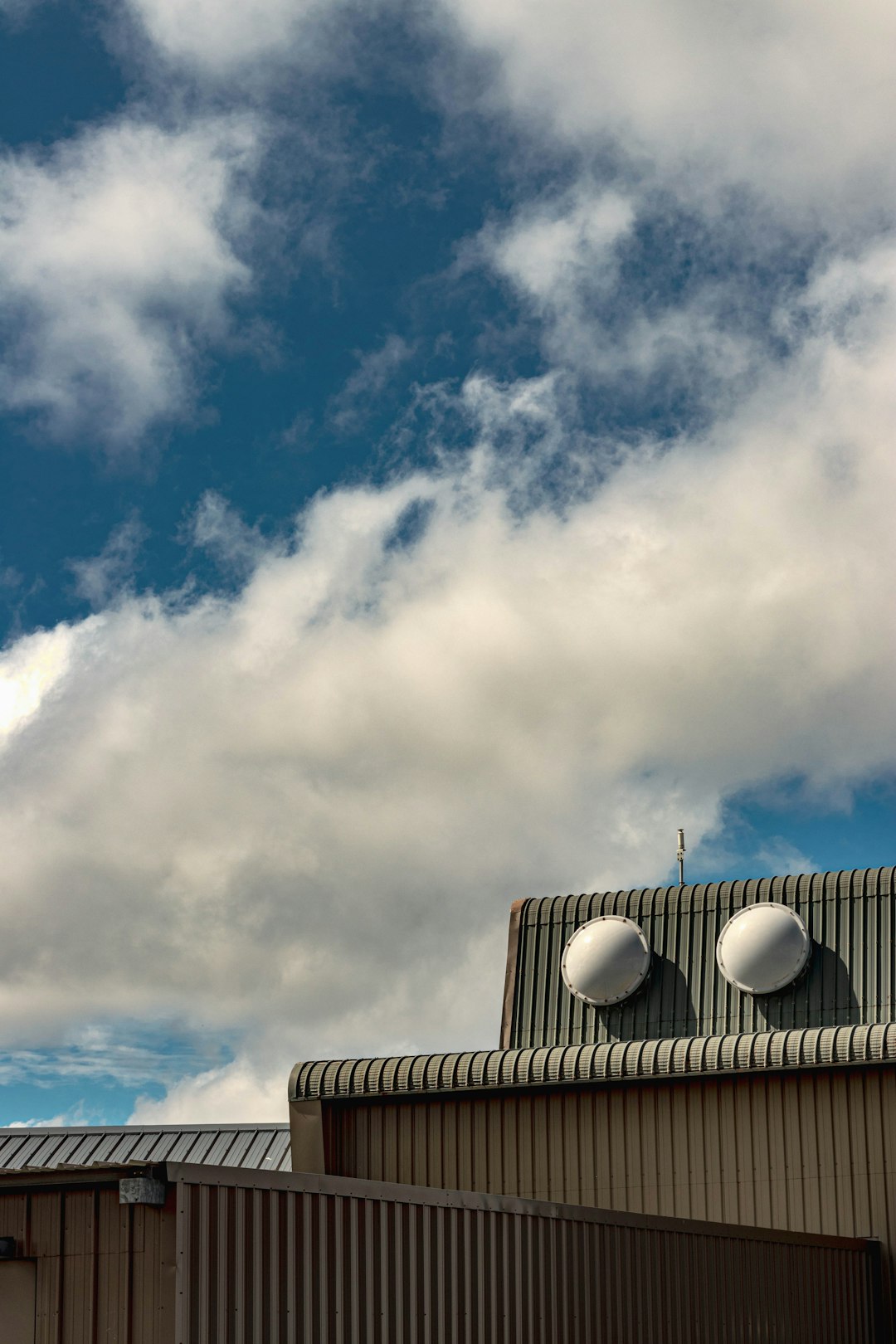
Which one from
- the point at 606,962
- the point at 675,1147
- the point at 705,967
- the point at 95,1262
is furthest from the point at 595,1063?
the point at 95,1262

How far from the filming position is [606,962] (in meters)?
29.5

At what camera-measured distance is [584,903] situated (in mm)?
31609

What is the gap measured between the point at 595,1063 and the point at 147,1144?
19561mm

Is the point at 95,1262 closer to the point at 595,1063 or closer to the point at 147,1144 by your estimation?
the point at 595,1063

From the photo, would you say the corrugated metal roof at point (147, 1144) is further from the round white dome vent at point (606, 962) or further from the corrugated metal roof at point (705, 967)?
the round white dome vent at point (606, 962)

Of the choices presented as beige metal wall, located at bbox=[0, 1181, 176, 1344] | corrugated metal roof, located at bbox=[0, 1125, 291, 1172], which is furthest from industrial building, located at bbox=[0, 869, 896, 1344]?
corrugated metal roof, located at bbox=[0, 1125, 291, 1172]

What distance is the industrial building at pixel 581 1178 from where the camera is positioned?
42.3 feet

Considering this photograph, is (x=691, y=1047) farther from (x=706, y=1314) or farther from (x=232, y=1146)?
(x=232, y=1146)

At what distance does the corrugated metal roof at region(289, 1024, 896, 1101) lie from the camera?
24875 millimetres

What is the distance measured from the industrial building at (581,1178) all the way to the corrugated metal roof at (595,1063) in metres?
0.04

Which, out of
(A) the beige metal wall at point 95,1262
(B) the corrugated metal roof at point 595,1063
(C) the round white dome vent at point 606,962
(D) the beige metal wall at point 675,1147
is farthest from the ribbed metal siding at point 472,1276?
(C) the round white dome vent at point 606,962

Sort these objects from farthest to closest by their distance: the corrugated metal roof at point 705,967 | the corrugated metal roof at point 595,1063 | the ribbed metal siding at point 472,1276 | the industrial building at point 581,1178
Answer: the corrugated metal roof at point 705,967 < the corrugated metal roof at point 595,1063 < the ribbed metal siding at point 472,1276 < the industrial building at point 581,1178

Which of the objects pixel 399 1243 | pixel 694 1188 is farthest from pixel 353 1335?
pixel 694 1188

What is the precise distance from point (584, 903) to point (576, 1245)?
1419 centimetres
